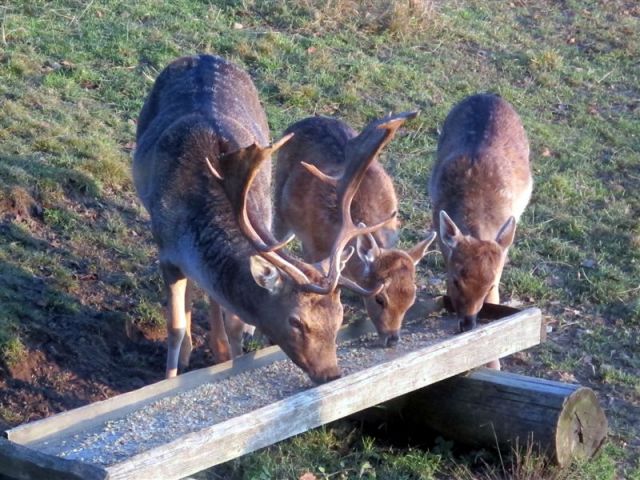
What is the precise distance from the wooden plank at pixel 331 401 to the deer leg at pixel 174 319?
6.12 feet

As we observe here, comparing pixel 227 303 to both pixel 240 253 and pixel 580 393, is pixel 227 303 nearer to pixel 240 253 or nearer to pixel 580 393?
pixel 240 253

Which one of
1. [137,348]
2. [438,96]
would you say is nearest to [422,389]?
[137,348]

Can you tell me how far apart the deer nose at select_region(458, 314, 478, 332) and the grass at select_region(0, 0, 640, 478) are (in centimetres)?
100

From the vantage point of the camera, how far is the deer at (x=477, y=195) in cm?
840

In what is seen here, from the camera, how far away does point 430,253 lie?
10.6m

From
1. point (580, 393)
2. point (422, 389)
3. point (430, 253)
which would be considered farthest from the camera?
point (430, 253)

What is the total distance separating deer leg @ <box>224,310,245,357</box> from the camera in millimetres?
8438

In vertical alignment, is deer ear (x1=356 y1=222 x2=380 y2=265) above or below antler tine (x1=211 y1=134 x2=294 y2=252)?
below

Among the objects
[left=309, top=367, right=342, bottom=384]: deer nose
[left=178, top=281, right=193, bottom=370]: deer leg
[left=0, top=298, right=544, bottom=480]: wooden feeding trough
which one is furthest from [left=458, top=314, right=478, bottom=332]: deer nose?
[left=178, top=281, right=193, bottom=370]: deer leg

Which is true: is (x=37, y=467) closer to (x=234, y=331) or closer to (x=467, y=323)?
(x=234, y=331)

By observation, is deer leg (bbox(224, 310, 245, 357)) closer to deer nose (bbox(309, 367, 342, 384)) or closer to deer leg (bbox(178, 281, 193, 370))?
deer leg (bbox(178, 281, 193, 370))

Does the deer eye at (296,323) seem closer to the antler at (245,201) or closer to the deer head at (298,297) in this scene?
the deer head at (298,297)

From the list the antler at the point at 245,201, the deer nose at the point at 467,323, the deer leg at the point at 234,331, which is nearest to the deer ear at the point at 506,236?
the deer nose at the point at 467,323

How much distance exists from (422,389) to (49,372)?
257cm
